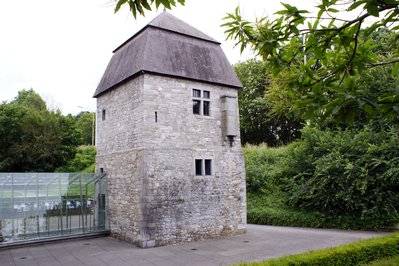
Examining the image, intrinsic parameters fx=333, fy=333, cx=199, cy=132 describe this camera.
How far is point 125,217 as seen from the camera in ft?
43.4

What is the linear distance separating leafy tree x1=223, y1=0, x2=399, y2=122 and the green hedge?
16.0ft

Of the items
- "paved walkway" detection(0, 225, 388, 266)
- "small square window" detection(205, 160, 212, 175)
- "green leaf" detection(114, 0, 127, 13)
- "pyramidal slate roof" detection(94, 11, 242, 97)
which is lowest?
"paved walkway" detection(0, 225, 388, 266)

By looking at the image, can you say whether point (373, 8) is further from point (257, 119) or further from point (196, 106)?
point (257, 119)

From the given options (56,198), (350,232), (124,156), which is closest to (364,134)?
(350,232)

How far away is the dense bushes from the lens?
14430mm

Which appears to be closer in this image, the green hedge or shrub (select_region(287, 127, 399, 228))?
the green hedge

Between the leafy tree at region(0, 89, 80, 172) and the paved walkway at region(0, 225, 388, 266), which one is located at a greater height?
the leafy tree at region(0, 89, 80, 172)

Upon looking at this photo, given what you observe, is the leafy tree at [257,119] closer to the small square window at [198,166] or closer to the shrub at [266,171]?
the shrub at [266,171]

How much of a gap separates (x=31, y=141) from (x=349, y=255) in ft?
82.1

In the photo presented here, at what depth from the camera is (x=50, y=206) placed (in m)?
13.4

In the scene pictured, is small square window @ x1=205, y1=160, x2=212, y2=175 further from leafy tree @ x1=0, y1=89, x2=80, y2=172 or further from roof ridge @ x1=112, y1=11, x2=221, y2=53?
leafy tree @ x1=0, y1=89, x2=80, y2=172

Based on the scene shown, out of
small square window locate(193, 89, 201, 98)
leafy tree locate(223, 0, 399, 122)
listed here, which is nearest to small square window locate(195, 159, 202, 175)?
small square window locate(193, 89, 201, 98)

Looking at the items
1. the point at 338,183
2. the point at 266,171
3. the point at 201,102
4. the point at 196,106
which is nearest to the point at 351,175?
the point at 338,183

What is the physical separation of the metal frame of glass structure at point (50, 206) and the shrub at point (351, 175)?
32.2ft
